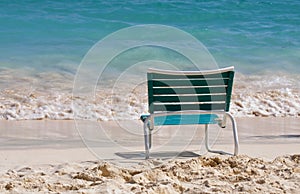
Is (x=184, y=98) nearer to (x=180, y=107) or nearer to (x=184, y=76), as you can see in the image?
(x=180, y=107)

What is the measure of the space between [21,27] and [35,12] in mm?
2018

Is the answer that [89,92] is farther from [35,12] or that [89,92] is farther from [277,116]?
[35,12]

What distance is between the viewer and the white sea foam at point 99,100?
7906 millimetres

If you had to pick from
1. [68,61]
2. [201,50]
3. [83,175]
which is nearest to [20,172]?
[83,175]

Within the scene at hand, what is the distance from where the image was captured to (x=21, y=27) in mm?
15062

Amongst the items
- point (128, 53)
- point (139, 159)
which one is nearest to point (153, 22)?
point (128, 53)

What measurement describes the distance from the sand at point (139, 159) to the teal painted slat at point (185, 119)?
33 cm

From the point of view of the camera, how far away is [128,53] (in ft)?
40.8

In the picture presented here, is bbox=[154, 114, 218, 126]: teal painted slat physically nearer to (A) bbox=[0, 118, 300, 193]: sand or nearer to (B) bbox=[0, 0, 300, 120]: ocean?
(A) bbox=[0, 118, 300, 193]: sand

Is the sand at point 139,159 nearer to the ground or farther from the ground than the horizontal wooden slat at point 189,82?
nearer to the ground

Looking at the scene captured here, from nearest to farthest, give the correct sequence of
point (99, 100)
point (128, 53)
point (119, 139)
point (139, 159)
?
point (139, 159) < point (119, 139) < point (99, 100) < point (128, 53)

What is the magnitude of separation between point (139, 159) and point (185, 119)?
0.58 meters

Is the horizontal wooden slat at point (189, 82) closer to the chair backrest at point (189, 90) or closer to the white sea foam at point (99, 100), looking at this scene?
the chair backrest at point (189, 90)

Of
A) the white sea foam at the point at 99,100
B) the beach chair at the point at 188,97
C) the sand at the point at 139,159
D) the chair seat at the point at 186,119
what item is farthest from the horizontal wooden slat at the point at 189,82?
the white sea foam at the point at 99,100
